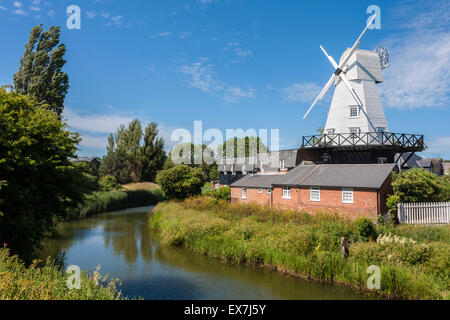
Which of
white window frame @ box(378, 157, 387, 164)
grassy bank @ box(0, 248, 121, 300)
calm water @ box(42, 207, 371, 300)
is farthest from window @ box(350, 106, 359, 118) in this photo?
grassy bank @ box(0, 248, 121, 300)

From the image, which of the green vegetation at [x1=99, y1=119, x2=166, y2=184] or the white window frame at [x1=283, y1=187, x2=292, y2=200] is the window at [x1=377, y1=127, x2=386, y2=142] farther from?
the green vegetation at [x1=99, y1=119, x2=166, y2=184]

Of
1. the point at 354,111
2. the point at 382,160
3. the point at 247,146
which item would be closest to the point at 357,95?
the point at 354,111

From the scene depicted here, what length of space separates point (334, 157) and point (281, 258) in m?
18.5

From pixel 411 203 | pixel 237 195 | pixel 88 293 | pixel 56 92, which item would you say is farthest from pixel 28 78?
→ pixel 411 203

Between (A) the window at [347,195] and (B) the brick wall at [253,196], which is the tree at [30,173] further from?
(B) the brick wall at [253,196]

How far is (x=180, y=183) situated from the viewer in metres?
36.6

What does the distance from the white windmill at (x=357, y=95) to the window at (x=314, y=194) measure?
8.77 m

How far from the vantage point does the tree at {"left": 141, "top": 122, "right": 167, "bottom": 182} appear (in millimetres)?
62156

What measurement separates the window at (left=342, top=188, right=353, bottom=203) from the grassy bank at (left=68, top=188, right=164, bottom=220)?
27.1 metres

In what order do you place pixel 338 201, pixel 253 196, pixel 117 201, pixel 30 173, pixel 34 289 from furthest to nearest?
pixel 117 201 → pixel 253 196 → pixel 338 201 → pixel 30 173 → pixel 34 289

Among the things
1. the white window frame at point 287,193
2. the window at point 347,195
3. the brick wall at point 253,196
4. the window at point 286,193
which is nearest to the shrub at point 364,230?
the window at point 347,195

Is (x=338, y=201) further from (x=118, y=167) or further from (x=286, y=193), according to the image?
(x=118, y=167)

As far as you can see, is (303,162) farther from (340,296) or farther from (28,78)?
(28,78)

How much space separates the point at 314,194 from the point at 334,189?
6.19 ft
